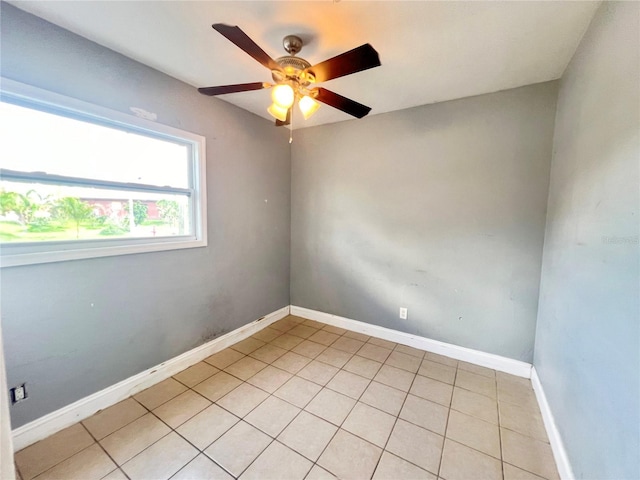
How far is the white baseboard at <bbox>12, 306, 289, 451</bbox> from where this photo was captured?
1487 mm

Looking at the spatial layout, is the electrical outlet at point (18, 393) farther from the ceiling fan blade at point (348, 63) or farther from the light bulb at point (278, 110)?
the ceiling fan blade at point (348, 63)

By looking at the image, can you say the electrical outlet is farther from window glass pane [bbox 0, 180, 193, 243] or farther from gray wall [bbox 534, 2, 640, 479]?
gray wall [bbox 534, 2, 640, 479]

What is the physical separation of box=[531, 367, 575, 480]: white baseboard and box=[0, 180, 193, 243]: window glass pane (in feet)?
9.70

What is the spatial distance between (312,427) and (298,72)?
2195 mm

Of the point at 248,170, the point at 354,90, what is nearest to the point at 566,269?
the point at 354,90

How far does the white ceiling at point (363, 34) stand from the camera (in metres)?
1.32

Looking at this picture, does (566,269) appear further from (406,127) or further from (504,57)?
(406,127)

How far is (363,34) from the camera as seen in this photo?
4.91 feet

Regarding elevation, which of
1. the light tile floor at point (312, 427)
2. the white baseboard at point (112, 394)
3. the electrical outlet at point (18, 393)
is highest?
the electrical outlet at point (18, 393)

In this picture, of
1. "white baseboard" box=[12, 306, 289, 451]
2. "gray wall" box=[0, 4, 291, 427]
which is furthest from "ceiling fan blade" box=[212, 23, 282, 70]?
"white baseboard" box=[12, 306, 289, 451]

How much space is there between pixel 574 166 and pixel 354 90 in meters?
1.62

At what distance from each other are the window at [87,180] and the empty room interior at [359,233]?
13 mm

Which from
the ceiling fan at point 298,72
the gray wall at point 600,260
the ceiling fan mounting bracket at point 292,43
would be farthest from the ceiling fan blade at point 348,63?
the gray wall at point 600,260

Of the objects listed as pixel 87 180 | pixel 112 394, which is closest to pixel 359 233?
pixel 87 180
